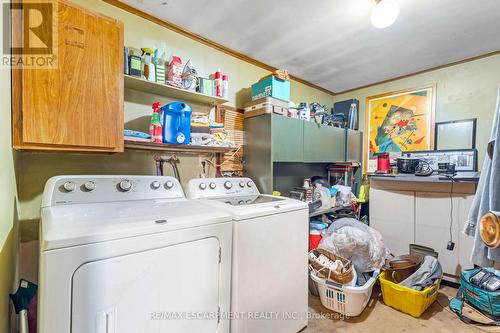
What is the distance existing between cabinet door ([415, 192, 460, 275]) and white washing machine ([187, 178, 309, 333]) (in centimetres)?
166

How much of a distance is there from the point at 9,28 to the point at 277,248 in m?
1.76

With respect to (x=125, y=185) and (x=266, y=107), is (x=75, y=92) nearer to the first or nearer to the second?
(x=125, y=185)

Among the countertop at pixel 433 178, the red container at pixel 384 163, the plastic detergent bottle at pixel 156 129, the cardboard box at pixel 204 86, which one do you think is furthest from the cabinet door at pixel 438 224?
the plastic detergent bottle at pixel 156 129

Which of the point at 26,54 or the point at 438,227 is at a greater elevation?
the point at 26,54

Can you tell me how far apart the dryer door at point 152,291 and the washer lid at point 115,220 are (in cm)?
10

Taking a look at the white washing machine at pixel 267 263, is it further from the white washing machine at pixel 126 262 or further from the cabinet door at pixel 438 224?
the cabinet door at pixel 438 224

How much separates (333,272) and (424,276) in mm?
778

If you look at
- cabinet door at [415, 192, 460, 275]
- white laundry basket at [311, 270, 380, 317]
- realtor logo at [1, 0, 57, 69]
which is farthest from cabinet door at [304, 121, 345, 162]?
realtor logo at [1, 0, 57, 69]

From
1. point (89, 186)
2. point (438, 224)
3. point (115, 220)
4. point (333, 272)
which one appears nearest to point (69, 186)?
point (89, 186)

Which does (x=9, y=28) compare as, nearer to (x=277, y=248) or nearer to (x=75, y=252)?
(x=75, y=252)

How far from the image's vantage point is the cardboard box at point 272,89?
2164 mm

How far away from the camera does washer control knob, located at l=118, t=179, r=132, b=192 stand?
139 cm

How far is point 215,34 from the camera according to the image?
6.72 ft

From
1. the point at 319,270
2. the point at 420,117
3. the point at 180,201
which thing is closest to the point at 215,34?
the point at 180,201
